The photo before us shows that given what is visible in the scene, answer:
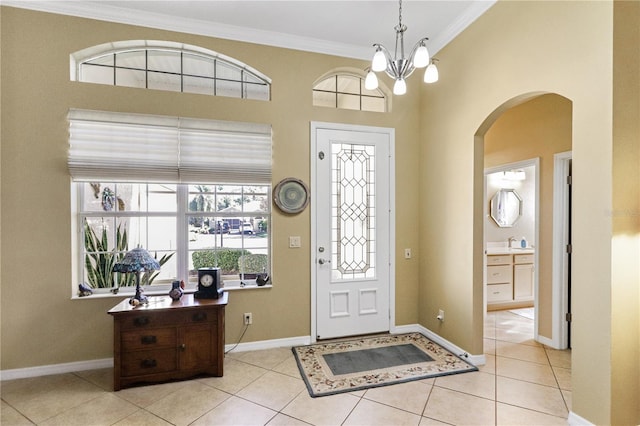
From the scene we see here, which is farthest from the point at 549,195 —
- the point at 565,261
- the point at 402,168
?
the point at 402,168

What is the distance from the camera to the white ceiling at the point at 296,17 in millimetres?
2904

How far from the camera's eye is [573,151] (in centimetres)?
219

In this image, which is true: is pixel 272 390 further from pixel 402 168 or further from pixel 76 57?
pixel 76 57

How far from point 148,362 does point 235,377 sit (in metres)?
0.72

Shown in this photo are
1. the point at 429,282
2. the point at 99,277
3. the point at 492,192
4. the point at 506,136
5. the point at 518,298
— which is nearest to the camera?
the point at 99,277

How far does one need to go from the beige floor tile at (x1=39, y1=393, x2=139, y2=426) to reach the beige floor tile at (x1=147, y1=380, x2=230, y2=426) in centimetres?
18

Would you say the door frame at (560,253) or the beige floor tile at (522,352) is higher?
the door frame at (560,253)

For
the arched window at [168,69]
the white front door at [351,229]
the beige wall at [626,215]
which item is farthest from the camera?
the white front door at [351,229]

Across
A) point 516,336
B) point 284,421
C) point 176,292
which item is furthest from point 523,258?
point 176,292

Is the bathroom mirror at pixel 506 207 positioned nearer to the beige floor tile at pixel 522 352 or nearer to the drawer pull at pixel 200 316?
the beige floor tile at pixel 522 352

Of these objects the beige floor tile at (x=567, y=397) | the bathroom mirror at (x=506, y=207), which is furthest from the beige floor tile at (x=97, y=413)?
the bathroom mirror at (x=506, y=207)

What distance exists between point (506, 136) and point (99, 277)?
16.1 ft

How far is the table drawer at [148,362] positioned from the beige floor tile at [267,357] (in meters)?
0.68

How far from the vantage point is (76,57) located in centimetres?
304
